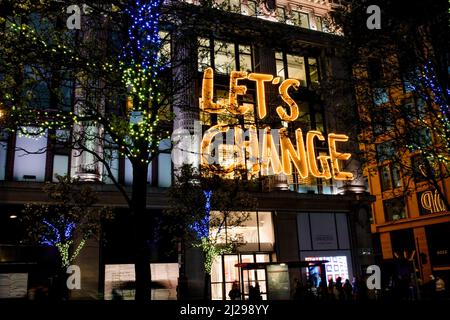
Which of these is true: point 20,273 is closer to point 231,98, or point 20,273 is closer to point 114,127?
point 114,127

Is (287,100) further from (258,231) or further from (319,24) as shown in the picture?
(258,231)

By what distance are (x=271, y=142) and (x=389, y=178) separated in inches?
979

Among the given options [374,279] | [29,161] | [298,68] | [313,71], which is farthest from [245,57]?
[374,279]

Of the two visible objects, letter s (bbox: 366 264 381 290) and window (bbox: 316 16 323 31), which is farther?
window (bbox: 316 16 323 31)

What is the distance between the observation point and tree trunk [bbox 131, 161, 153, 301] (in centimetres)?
1205

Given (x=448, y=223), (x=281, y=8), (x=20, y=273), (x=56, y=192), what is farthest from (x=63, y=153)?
(x=448, y=223)

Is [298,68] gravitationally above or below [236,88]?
→ above

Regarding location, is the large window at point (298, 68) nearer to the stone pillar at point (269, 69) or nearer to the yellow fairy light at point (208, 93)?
the stone pillar at point (269, 69)

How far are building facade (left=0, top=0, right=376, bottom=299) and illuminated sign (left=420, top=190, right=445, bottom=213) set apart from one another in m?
14.2

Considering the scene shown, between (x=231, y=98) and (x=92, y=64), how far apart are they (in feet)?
43.4

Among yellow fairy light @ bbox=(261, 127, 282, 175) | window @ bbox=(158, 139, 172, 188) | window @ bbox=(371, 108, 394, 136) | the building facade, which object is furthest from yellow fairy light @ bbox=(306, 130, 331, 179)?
window @ bbox=(371, 108, 394, 136)

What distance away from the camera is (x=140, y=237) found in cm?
1241

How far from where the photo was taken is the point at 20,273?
19969 mm

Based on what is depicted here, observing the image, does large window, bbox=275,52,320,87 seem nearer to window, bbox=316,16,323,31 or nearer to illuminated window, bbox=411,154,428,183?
window, bbox=316,16,323,31
